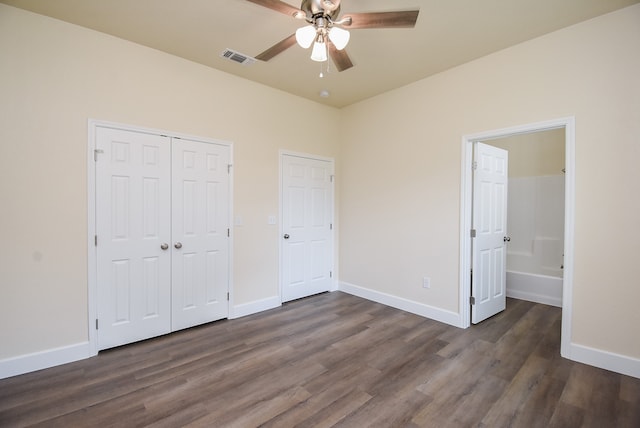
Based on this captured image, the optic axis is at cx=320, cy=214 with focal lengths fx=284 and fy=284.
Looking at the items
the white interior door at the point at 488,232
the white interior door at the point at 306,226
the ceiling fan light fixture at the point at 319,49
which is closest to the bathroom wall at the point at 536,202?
the white interior door at the point at 488,232

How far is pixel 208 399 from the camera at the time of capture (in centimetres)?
207

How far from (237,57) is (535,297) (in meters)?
5.14

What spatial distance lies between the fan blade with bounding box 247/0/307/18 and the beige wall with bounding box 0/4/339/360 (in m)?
1.77

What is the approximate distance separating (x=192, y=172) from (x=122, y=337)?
71.5 inches

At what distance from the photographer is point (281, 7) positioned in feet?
6.17

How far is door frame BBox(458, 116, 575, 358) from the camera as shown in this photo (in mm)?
2559

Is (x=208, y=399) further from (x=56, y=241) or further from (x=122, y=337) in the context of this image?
(x=56, y=241)

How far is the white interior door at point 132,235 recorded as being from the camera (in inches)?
107

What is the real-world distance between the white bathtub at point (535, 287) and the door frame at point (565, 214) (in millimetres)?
1677

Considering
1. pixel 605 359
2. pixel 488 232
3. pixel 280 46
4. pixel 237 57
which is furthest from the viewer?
pixel 488 232

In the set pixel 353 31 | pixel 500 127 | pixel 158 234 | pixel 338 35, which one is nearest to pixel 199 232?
pixel 158 234

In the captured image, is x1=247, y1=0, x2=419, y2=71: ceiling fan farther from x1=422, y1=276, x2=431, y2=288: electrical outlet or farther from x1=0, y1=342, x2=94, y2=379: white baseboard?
x1=0, y1=342, x2=94, y2=379: white baseboard

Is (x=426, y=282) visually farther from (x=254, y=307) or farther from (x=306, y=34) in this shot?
(x=306, y=34)

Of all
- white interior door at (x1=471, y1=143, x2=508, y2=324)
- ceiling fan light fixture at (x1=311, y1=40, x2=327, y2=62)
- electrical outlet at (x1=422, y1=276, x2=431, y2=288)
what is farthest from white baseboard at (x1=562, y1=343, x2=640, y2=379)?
ceiling fan light fixture at (x1=311, y1=40, x2=327, y2=62)
